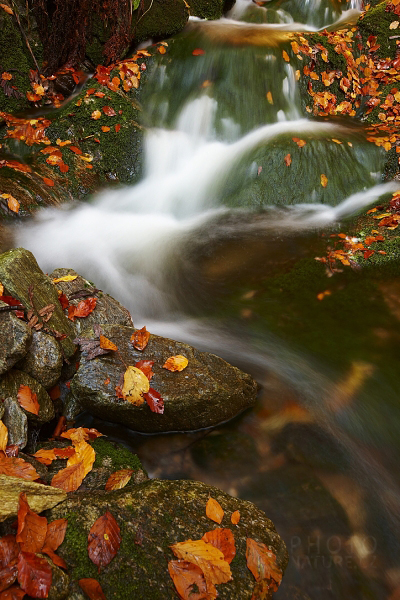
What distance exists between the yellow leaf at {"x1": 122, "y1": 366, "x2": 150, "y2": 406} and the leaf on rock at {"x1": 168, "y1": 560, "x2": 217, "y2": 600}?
1134 millimetres

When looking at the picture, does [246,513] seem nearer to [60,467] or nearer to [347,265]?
[60,467]

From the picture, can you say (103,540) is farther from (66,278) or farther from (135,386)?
(66,278)

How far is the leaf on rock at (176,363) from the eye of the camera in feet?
9.77

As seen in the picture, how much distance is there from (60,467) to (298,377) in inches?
82.8

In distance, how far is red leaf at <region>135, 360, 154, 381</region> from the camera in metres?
→ 2.89

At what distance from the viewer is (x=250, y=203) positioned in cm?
594

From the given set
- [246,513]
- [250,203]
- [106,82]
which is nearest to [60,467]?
[246,513]

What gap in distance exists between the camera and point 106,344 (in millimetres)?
2955

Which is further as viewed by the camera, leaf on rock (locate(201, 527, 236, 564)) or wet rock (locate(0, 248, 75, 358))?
wet rock (locate(0, 248, 75, 358))

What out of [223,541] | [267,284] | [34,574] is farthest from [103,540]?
[267,284]

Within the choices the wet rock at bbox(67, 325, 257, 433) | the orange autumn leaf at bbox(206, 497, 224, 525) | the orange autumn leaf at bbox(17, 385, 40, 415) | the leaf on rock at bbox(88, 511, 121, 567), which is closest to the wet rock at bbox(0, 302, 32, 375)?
the orange autumn leaf at bbox(17, 385, 40, 415)

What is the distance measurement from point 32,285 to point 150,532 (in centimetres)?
191

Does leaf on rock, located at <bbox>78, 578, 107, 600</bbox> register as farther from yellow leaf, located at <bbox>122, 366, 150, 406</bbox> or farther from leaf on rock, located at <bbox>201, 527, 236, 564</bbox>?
yellow leaf, located at <bbox>122, 366, 150, 406</bbox>

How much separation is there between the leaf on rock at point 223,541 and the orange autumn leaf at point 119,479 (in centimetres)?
65
